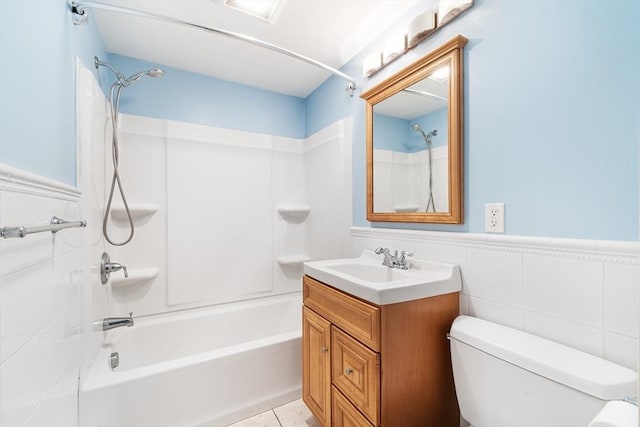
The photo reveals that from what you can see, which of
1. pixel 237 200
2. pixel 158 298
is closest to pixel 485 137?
pixel 237 200

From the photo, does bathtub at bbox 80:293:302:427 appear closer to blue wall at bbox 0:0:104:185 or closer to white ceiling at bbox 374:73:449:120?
blue wall at bbox 0:0:104:185

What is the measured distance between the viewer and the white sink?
3.48 feet

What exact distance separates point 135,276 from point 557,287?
2331 millimetres

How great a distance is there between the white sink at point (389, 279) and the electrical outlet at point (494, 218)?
23 centimetres

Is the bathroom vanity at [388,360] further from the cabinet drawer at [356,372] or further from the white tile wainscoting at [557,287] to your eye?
the white tile wainscoting at [557,287]

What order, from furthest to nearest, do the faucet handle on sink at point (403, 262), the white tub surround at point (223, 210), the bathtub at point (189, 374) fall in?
the white tub surround at point (223, 210)
the faucet handle on sink at point (403, 262)
the bathtub at point (189, 374)

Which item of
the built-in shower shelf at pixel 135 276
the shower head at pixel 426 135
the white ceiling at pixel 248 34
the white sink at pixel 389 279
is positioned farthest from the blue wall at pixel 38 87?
the shower head at pixel 426 135

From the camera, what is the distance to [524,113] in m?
1.03

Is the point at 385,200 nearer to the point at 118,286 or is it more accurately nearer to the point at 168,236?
the point at 168,236

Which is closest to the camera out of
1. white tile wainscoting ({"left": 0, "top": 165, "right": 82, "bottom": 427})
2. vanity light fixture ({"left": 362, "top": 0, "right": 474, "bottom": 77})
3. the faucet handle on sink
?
white tile wainscoting ({"left": 0, "top": 165, "right": 82, "bottom": 427})

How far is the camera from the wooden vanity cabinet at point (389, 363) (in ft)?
3.41

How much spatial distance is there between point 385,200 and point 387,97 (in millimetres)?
619

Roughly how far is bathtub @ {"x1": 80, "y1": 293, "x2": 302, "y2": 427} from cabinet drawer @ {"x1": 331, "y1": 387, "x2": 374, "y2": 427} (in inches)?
19.4

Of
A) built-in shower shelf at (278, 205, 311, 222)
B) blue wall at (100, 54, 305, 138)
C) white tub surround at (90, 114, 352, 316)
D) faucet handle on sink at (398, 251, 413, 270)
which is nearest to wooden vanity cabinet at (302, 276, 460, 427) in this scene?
faucet handle on sink at (398, 251, 413, 270)
